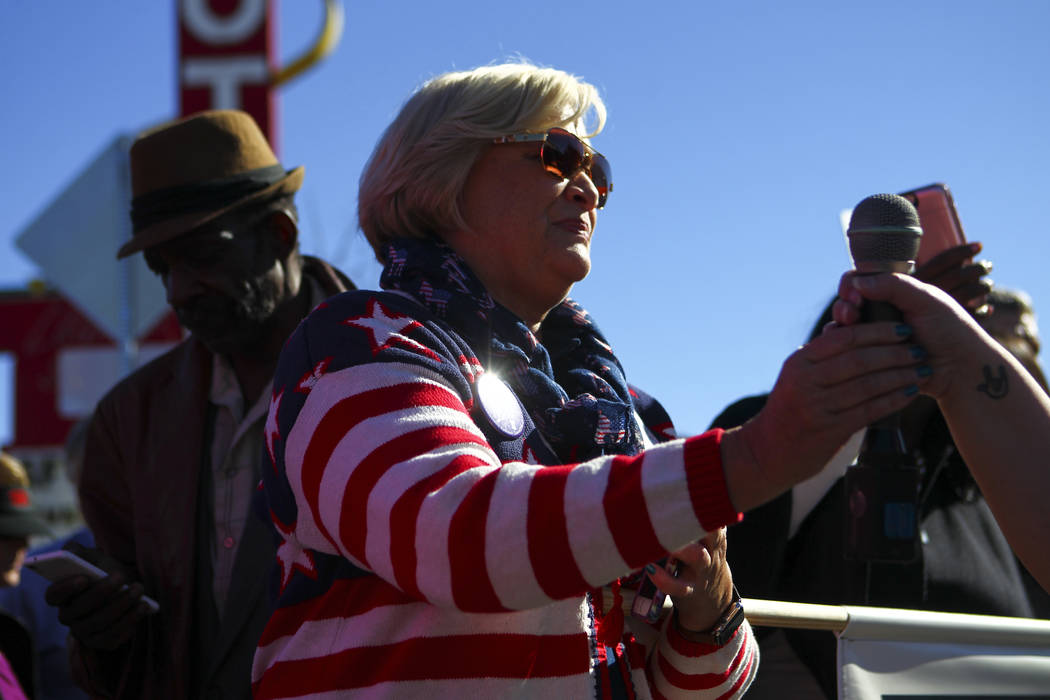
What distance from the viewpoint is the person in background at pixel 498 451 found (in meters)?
1.26

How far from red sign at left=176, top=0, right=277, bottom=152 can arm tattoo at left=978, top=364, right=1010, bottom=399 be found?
12.0 metres

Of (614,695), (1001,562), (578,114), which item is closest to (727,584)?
(614,695)

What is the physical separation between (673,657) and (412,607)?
0.56m

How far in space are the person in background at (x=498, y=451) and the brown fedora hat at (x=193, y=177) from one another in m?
1.14

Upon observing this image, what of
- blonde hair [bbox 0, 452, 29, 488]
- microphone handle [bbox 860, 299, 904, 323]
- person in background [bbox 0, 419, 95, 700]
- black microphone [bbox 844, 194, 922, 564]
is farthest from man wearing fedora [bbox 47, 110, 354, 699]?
blonde hair [bbox 0, 452, 29, 488]

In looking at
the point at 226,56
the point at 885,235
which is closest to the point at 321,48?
the point at 226,56

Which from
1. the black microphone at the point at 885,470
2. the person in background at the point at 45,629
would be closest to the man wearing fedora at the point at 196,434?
the person in background at the point at 45,629

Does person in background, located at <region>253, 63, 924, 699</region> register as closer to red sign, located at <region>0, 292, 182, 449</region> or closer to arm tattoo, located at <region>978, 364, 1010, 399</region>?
arm tattoo, located at <region>978, 364, 1010, 399</region>

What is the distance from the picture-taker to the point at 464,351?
5.42 ft

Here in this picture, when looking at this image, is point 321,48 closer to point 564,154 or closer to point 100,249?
point 100,249

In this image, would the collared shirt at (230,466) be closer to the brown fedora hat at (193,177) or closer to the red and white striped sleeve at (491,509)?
the brown fedora hat at (193,177)

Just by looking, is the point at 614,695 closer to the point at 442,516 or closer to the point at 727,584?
the point at 727,584

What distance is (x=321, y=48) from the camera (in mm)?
13461

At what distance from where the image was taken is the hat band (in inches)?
120
